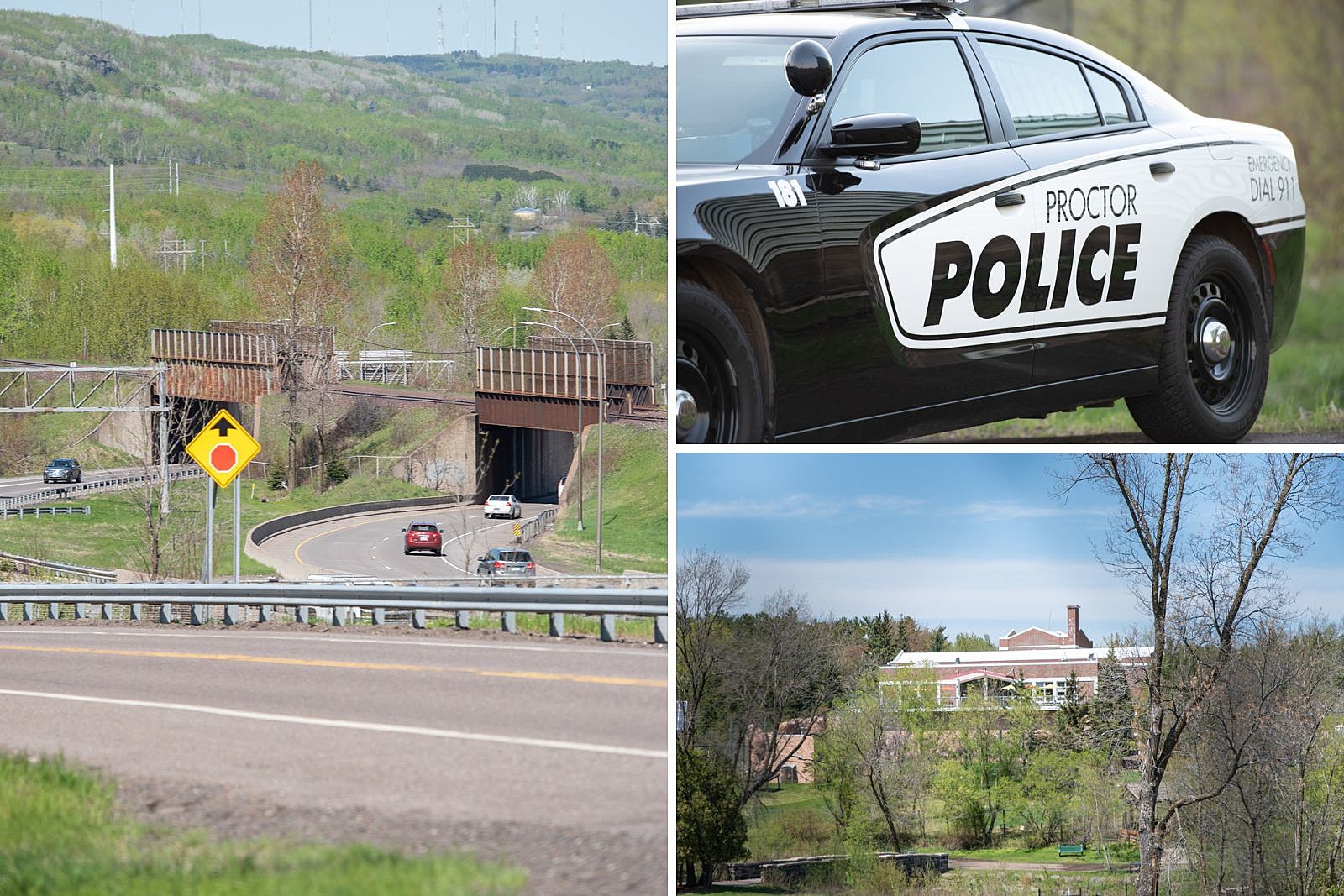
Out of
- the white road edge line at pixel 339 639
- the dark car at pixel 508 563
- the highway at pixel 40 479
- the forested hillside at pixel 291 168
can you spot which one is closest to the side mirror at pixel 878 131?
the white road edge line at pixel 339 639

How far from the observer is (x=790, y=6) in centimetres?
547

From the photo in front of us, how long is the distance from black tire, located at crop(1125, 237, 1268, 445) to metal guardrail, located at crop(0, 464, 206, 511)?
56.0 m

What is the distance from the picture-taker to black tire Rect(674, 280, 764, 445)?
466 cm

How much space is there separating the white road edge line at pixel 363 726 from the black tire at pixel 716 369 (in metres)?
1.45

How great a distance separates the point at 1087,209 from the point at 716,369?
5.89ft

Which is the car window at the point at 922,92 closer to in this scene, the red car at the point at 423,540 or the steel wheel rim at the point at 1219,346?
the steel wheel rim at the point at 1219,346

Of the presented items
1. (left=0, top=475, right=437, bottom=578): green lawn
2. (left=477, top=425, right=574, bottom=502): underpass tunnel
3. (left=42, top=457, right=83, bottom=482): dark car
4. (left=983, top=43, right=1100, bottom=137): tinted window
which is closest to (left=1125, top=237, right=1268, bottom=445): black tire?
(left=983, top=43, right=1100, bottom=137): tinted window

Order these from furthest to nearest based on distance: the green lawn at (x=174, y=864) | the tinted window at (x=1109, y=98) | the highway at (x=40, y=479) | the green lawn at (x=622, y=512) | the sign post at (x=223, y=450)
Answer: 1. the highway at (x=40, y=479)
2. the green lawn at (x=622, y=512)
3. the sign post at (x=223, y=450)
4. the tinted window at (x=1109, y=98)
5. the green lawn at (x=174, y=864)

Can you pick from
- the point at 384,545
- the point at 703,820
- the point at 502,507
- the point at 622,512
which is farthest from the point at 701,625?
the point at 502,507

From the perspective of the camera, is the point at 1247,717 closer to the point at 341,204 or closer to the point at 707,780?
the point at 707,780

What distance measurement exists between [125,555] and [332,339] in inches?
837

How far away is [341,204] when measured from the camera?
11812 centimetres

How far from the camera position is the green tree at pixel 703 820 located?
6074 mm

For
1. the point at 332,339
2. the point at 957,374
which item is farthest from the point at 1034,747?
A: the point at 332,339
